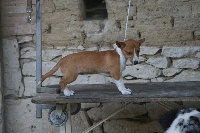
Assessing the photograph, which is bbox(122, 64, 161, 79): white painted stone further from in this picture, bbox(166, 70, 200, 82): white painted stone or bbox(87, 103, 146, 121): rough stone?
bbox(87, 103, 146, 121): rough stone

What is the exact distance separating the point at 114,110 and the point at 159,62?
0.63 metres

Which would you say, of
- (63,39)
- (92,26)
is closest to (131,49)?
(92,26)

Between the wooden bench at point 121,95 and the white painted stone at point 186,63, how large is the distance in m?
0.60

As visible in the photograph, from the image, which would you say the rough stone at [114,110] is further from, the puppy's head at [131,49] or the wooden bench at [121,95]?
the puppy's head at [131,49]

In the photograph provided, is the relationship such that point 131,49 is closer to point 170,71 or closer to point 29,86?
point 170,71

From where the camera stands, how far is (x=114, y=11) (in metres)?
4.27

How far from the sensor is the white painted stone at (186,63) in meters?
4.23

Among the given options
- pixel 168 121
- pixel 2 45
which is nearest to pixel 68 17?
pixel 2 45

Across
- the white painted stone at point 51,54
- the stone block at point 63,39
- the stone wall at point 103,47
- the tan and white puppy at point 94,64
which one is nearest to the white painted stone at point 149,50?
the stone wall at point 103,47

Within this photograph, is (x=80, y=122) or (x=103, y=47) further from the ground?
(x=103, y=47)

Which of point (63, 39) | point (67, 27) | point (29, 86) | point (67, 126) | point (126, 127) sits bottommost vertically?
point (126, 127)

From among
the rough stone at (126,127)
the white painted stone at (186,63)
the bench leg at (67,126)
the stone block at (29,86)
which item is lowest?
the rough stone at (126,127)

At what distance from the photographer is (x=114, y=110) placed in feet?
14.3

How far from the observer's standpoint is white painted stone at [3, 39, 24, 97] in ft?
14.6
